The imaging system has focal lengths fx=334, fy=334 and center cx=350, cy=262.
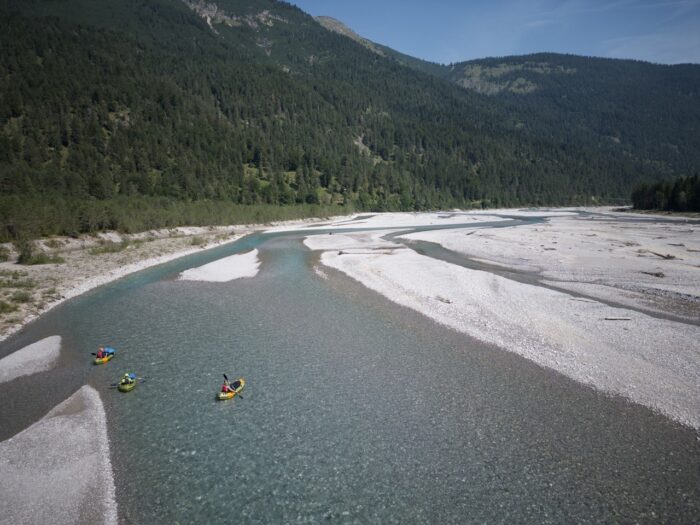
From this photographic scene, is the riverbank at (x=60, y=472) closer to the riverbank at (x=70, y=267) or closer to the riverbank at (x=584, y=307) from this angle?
the riverbank at (x=70, y=267)

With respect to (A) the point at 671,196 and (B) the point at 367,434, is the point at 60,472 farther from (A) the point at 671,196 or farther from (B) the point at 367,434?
(A) the point at 671,196

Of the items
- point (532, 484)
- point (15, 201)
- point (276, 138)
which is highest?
point (276, 138)

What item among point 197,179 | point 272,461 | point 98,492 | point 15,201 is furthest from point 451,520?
point 197,179

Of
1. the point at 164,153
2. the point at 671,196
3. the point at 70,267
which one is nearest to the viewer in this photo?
the point at 70,267

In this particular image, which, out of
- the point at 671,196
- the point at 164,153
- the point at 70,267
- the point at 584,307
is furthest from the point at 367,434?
the point at 671,196

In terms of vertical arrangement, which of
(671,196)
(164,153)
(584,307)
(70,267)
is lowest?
(584,307)

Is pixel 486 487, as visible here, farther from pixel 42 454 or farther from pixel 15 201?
pixel 15 201

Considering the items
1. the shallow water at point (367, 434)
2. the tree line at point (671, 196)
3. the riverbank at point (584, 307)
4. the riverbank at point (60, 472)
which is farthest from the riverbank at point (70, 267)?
the tree line at point (671, 196)
